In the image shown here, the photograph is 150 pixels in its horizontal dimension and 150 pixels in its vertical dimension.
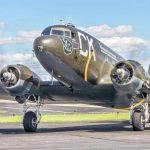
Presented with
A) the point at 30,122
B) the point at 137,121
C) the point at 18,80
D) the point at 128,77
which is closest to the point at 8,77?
the point at 18,80

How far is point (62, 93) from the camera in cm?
2755

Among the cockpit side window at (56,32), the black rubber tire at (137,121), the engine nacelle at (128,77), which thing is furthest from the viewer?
the black rubber tire at (137,121)

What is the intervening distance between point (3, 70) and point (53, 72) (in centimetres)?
340

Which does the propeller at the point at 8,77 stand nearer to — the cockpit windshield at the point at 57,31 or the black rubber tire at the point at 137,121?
the cockpit windshield at the point at 57,31

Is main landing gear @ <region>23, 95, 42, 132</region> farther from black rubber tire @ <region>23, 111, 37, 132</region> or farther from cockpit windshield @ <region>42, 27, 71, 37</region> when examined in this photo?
cockpit windshield @ <region>42, 27, 71, 37</region>

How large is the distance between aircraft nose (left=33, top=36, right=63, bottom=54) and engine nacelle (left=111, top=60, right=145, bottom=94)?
11.1ft

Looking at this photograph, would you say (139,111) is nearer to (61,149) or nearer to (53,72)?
(53,72)

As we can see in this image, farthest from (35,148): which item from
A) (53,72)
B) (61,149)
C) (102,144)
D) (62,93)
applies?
(62,93)

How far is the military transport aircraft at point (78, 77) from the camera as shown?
24.5 metres

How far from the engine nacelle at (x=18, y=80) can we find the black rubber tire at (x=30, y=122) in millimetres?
1580

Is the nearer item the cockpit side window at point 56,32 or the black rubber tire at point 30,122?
the cockpit side window at point 56,32

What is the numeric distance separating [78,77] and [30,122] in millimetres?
4383

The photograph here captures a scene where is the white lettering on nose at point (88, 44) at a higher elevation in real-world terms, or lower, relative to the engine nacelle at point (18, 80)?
higher

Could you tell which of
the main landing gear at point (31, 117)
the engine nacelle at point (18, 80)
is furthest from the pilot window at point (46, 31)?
the main landing gear at point (31, 117)
